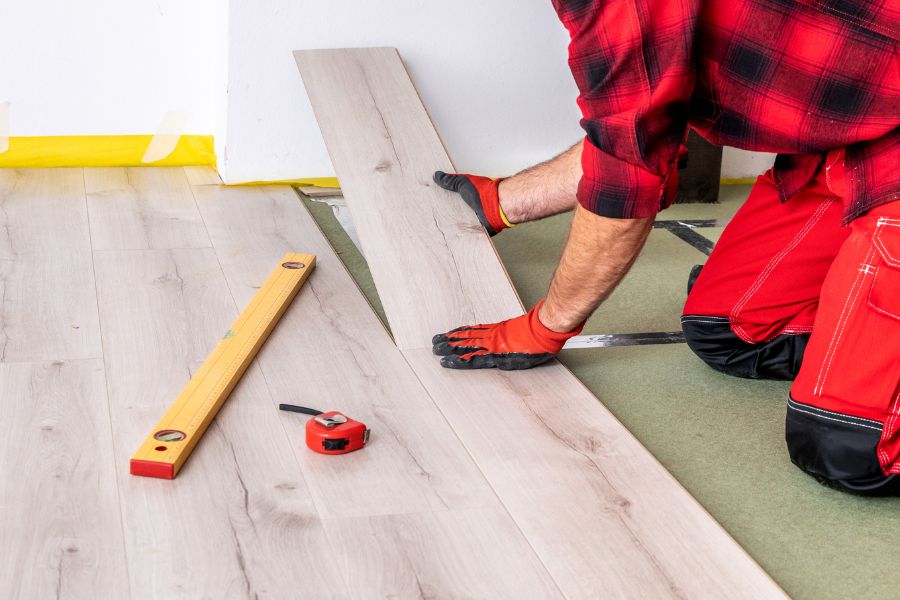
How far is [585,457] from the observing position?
190 cm

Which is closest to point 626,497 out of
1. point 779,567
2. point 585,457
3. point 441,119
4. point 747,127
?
point 585,457

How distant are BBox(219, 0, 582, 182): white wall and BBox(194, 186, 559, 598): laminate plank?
81cm

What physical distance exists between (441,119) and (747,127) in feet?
5.92

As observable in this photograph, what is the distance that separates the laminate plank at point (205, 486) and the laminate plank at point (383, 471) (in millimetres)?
48

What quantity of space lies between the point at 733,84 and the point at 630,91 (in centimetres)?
22

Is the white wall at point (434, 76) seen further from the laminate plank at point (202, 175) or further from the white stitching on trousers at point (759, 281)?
the white stitching on trousers at point (759, 281)

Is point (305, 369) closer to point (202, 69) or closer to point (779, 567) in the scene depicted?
point (779, 567)

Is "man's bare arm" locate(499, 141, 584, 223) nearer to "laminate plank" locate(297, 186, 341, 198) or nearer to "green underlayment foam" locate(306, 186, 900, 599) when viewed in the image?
"green underlayment foam" locate(306, 186, 900, 599)

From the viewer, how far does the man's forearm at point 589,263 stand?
200cm

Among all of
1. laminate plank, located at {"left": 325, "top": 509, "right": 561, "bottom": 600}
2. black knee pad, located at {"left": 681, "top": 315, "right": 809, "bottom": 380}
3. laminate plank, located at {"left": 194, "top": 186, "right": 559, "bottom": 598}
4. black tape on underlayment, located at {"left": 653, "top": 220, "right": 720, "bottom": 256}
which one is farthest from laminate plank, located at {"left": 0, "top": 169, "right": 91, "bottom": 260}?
black tape on underlayment, located at {"left": 653, "top": 220, "right": 720, "bottom": 256}

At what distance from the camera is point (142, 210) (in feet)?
10.3

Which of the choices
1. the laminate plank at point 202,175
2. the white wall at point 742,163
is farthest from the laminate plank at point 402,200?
the white wall at point 742,163

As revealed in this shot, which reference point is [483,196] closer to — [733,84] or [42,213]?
[733,84]

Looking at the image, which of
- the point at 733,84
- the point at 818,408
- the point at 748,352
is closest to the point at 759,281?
the point at 748,352
